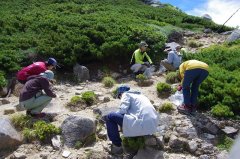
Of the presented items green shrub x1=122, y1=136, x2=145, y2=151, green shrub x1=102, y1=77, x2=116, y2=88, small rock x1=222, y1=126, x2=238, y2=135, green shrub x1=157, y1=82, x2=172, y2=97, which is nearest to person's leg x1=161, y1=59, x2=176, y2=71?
green shrub x1=102, y1=77, x2=116, y2=88

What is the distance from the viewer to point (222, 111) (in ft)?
36.0

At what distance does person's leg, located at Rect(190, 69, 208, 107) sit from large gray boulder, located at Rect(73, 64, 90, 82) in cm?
646

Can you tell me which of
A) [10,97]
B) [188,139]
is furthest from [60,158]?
[10,97]

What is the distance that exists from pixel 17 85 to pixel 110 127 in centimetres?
678

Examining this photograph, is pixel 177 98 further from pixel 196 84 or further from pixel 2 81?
pixel 2 81

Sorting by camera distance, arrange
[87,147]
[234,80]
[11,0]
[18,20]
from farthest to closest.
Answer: [11,0]
[18,20]
[234,80]
[87,147]

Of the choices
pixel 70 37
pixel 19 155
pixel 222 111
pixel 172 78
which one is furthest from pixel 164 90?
pixel 70 37

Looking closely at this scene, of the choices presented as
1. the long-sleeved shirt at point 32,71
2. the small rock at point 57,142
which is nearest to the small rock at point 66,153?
the small rock at point 57,142

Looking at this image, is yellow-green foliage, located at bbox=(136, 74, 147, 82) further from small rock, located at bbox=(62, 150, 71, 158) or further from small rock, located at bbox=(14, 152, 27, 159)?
small rock, located at bbox=(14, 152, 27, 159)

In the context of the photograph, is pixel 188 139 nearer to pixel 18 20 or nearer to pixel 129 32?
pixel 129 32

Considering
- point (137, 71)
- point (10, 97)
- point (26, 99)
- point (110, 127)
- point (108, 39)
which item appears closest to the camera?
point (110, 127)

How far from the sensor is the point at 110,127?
8.96m

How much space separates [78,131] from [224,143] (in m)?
4.10

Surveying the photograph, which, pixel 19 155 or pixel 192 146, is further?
pixel 192 146
